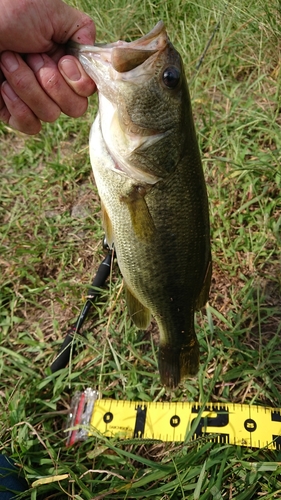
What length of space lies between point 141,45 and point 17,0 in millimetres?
532

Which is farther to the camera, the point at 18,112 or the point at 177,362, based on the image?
the point at 177,362

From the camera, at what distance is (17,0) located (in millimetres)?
1543

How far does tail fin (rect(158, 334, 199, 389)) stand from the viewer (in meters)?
1.95

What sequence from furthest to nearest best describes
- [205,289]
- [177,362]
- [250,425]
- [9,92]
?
[250,425] < [177,362] < [205,289] < [9,92]

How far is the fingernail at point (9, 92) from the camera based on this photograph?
1.72 meters

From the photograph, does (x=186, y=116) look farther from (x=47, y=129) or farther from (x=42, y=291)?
(x=47, y=129)

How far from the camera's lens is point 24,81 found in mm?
1634

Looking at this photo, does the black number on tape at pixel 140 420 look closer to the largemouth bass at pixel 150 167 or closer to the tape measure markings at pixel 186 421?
the tape measure markings at pixel 186 421

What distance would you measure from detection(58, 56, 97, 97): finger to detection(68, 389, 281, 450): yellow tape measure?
1680 millimetres

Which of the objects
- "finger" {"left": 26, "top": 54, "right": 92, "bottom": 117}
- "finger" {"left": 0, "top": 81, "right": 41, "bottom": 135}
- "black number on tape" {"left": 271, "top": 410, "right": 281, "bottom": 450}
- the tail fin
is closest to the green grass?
"black number on tape" {"left": 271, "top": 410, "right": 281, "bottom": 450}

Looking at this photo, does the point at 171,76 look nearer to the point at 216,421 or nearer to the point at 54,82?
the point at 54,82

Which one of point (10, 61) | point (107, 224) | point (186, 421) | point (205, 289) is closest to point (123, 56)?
point (10, 61)

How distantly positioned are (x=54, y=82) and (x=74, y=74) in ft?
0.32

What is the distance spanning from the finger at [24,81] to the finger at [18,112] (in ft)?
0.10
